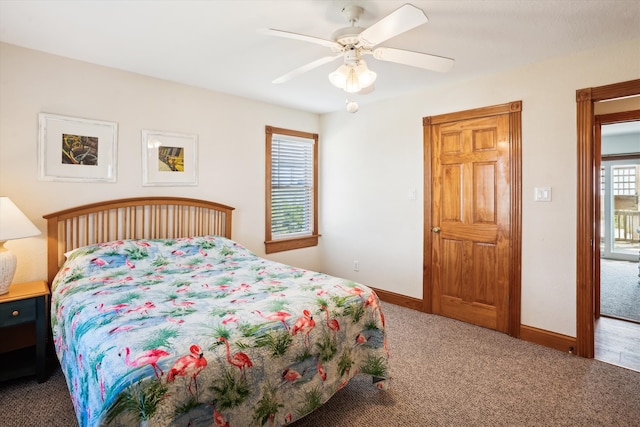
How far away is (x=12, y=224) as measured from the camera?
228 cm

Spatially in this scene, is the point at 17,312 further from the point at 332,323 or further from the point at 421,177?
the point at 421,177

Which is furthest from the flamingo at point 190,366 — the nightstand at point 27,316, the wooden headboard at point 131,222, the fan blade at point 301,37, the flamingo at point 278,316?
the wooden headboard at point 131,222

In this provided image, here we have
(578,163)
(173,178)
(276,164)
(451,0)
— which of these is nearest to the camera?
(451,0)

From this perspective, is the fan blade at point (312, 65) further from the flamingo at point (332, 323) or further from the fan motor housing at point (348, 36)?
the flamingo at point (332, 323)

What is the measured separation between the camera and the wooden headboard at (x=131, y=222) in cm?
275

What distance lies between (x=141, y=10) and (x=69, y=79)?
124 centimetres

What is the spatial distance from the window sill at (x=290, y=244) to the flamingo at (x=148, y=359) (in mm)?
2850

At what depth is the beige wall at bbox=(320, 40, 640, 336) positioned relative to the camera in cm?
276

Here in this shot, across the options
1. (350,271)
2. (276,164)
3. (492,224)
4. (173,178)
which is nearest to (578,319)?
(492,224)

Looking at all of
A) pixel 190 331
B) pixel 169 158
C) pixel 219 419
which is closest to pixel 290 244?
pixel 169 158

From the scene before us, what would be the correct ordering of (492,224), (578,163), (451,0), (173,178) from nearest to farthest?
(451,0), (578,163), (492,224), (173,178)

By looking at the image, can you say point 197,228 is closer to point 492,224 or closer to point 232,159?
point 232,159

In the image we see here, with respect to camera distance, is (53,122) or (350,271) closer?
(53,122)

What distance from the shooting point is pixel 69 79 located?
282 cm
